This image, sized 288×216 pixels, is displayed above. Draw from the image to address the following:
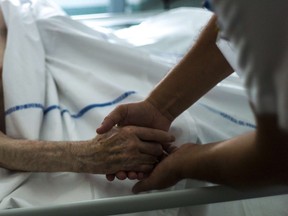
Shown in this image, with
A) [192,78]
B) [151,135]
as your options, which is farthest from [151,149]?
[192,78]

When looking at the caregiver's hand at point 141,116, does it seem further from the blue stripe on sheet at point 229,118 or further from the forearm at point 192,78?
the blue stripe on sheet at point 229,118

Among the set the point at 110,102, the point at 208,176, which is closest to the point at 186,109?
the point at 110,102

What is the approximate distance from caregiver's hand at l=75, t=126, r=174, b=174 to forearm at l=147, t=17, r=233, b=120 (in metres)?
0.15

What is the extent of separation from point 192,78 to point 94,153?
297 mm

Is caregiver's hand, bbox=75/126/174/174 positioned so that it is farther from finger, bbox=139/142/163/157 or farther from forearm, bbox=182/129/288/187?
forearm, bbox=182/129/288/187

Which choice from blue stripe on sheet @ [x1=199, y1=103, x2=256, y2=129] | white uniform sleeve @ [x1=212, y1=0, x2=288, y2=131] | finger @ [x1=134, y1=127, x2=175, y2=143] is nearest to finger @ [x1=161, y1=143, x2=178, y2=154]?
finger @ [x1=134, y1=127, x2=175, y2=143]

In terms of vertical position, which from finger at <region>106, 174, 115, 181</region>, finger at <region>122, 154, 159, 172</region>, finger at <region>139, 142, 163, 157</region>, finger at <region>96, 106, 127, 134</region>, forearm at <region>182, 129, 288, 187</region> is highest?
forearm at <region>182, 129, 288, 187</region>

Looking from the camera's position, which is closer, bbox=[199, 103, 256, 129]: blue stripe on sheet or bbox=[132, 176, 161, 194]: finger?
bbox=[132, 176, 161, 194]: finger

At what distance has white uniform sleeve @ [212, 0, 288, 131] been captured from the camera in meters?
0.45

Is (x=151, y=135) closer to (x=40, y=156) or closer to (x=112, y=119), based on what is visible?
(x=112, y=119)

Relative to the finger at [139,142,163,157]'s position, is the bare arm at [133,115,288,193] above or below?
above

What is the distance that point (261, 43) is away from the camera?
0.48 meters

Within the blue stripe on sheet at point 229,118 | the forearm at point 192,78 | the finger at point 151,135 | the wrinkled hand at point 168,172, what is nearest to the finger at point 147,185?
the wrinkled hand at point 168,172

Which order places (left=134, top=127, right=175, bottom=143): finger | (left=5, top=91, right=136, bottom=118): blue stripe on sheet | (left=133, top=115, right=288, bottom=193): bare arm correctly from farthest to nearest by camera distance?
(left=5, top=91, right=136, bottom=118): blue stripe on sheet, (left=134, top=127, right=175, bottom=143): finger, (left=133, top=115, right=288, bottom=193): bare arm
